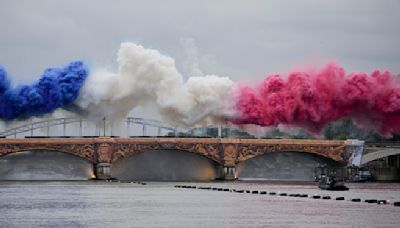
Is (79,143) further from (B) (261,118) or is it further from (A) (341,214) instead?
(A) (341,214)

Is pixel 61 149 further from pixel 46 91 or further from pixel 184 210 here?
pixel 184 210

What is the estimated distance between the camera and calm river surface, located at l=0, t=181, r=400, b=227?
9344 centimetres

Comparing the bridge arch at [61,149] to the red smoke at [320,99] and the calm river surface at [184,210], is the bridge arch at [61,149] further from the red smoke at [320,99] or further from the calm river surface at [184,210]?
the calm river surface at [184,210]

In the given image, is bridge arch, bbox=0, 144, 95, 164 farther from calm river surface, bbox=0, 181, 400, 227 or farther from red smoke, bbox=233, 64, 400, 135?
calm river surface, bbox=0, 181, 400, 227

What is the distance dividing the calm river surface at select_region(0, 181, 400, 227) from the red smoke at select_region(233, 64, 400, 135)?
37.3 m

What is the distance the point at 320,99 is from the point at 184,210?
7488cm

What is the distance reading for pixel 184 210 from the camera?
108562 millimetres

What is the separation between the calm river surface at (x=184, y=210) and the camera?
9344cm

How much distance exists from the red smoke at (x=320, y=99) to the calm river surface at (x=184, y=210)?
1468 inches

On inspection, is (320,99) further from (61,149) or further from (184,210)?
(184,210)

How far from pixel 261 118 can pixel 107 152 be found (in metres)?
30.4

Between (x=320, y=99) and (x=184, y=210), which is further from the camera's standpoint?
(x=320, y=99)

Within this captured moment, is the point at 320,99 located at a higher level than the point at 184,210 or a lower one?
higher

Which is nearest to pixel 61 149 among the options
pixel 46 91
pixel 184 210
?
pixel 46 91
